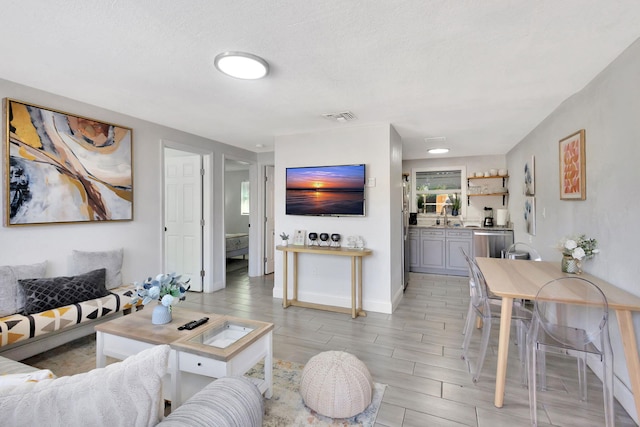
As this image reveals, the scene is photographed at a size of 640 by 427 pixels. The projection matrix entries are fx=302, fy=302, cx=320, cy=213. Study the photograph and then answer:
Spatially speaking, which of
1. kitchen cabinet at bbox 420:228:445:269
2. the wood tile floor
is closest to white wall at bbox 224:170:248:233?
the wood tile floor

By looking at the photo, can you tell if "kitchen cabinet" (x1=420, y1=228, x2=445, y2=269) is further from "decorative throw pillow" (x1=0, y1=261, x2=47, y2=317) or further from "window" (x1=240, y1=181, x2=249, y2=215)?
"decorative throw pillow" (x1=0, y1=261, x2=47, y2=317)

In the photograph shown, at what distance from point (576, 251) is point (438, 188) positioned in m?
4.32

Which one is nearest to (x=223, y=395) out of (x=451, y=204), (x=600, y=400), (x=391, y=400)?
(x=391, y=400)

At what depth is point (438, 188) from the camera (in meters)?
6.59

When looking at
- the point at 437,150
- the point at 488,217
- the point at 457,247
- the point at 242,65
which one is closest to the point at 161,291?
the point at 242,65

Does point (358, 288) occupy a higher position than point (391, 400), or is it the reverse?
point (358, 288)

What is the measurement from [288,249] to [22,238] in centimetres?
256

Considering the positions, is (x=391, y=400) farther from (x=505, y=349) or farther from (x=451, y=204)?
(x=451, y=204)

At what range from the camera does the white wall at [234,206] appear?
26.8 ft

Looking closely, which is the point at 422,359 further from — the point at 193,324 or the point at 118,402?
the point at 118,402

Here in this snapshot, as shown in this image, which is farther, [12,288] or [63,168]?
[63,168]

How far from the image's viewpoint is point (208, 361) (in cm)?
174

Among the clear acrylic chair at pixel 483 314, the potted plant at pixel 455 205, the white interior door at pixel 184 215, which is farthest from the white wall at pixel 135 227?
the potted plant at pixel 455 205

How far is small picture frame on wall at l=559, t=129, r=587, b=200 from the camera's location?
2.61m
